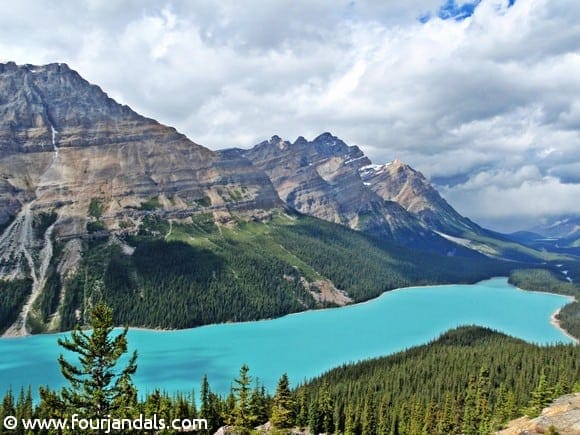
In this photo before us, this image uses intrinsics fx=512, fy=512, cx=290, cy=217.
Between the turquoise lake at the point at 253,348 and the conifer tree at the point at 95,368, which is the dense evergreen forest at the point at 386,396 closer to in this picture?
the conifer tree at the point at 95,368

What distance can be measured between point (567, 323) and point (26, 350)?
182013 mm

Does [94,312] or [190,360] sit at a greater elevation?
[94,312]

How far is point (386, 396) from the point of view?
8206 cm

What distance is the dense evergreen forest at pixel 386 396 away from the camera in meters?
33.5

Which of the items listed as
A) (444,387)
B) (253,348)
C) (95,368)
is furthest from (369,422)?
(253,348)

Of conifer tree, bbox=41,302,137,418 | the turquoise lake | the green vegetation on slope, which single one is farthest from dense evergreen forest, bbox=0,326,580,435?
the turquoise lake

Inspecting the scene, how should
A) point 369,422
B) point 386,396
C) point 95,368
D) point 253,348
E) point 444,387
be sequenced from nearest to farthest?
point 95,368
point 369,422
point 386,396
point 444,387
point 253,348

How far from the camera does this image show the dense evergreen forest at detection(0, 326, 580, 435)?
33.5m

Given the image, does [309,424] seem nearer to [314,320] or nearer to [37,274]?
[314,320]

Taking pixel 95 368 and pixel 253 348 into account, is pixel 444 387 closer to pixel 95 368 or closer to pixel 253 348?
pixel 253 348

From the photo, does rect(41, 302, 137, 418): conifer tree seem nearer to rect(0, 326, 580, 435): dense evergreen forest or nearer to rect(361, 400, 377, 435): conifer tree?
rect(0, 326, 580, 435): dense evergreen forest

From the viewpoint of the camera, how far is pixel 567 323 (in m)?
190

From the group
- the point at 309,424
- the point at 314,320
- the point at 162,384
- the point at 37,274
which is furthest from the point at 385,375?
the point at 37,274

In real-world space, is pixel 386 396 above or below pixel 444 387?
above
